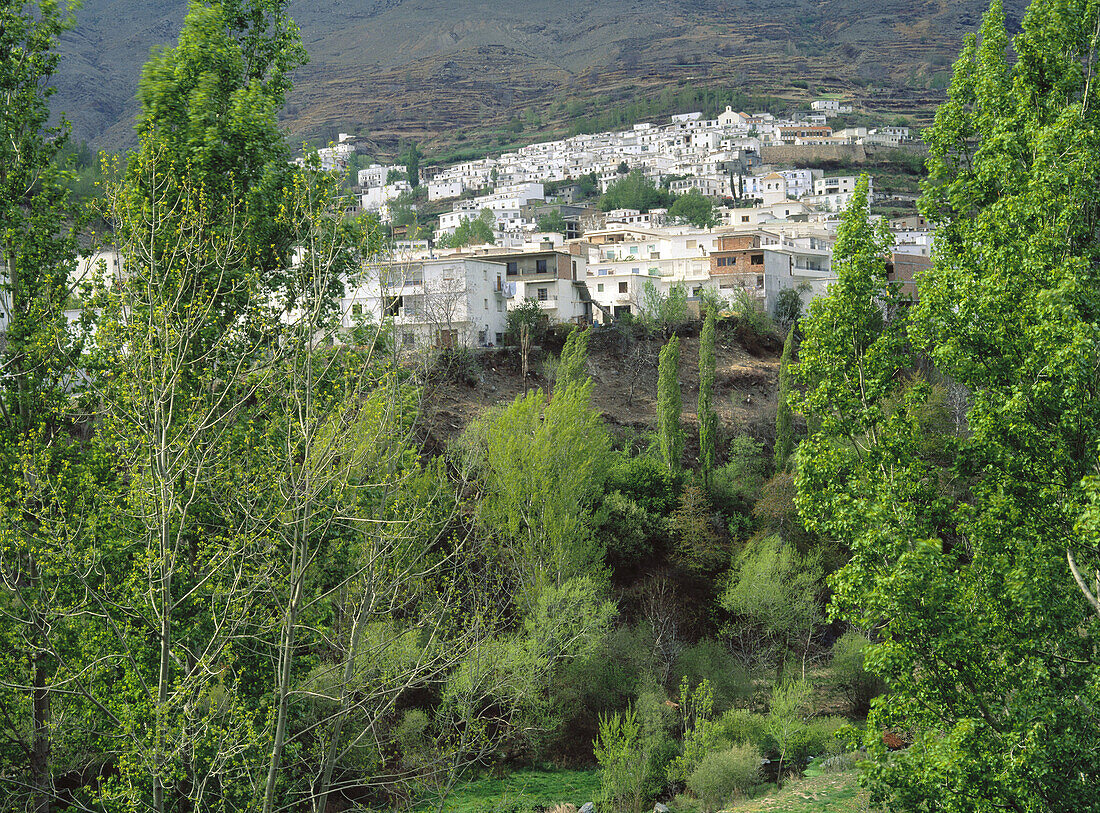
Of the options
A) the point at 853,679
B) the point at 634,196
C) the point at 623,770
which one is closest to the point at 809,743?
the point at 853,679

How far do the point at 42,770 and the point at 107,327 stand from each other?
4.92 metres

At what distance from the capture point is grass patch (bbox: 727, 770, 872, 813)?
19531mm

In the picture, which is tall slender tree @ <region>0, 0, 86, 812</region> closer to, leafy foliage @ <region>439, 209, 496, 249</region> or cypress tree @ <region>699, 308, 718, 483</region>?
cypress tree @ <region>699, 308, 718, 483</region>

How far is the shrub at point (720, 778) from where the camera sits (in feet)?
68.1

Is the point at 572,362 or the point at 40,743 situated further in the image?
the point at 572,362

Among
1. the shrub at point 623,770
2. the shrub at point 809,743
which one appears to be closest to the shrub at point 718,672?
the shrub at point 809,743

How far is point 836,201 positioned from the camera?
355 feet

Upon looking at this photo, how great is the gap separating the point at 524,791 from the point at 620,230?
55662mm

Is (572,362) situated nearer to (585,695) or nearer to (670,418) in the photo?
(670,418)

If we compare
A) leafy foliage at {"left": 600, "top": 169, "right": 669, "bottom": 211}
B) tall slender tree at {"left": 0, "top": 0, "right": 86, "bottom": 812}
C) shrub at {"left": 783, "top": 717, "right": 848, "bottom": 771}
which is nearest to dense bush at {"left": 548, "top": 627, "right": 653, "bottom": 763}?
shrub at {"left": 783, "top": 717, "right": 848, "bottom": 771}

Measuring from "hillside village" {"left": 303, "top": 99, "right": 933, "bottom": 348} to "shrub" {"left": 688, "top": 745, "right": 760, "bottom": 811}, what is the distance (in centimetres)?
1125

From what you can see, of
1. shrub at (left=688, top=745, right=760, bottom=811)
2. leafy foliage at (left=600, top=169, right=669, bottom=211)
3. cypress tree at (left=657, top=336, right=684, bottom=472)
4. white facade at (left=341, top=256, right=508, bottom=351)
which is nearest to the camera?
shrub at (left=688, top=745, right=760, bottom=811)

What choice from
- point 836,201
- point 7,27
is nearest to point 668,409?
point 7,27

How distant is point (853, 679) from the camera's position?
27.0 meters
